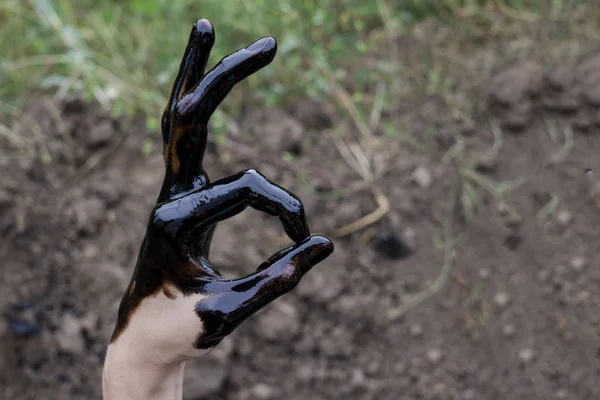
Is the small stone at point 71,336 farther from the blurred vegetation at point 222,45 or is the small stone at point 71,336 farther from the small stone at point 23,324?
the blurred vegetation at point 222,45

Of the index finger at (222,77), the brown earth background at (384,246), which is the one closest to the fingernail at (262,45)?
the index finger at (222,77)

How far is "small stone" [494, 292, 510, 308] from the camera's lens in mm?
1593

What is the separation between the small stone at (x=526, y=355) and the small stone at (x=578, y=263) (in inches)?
8.3

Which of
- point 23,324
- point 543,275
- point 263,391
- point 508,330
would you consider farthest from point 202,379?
point 543,275

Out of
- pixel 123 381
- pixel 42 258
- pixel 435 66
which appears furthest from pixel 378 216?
pixel 123 381

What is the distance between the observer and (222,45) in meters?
2.07

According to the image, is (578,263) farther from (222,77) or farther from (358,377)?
(222,77)

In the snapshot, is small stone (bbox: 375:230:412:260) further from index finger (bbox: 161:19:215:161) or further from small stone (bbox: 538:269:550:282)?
index finger (bbox: 161:19:215:161)

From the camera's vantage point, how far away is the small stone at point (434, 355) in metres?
1.59

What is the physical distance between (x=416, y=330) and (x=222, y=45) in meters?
0.99

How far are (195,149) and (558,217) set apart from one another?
1112 mm

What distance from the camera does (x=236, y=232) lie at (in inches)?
68.1

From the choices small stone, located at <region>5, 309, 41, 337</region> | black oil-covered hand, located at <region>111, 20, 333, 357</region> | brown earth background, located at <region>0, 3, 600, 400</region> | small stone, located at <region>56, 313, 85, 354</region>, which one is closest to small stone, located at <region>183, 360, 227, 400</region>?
brown earth background, located at <region>0, 3, 600, 400</region>

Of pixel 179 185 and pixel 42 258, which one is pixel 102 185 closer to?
pixel 42 258
